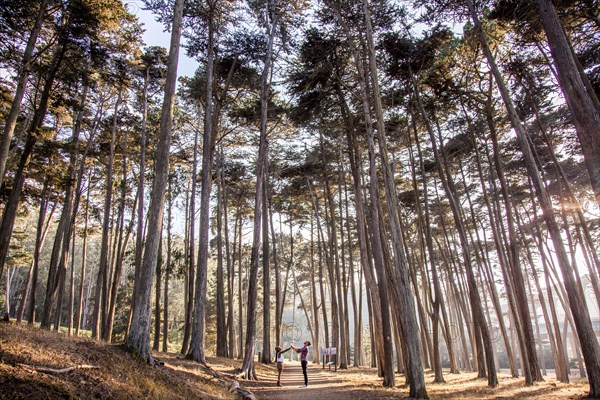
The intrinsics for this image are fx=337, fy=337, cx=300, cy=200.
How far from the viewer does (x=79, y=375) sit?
14.4 ft

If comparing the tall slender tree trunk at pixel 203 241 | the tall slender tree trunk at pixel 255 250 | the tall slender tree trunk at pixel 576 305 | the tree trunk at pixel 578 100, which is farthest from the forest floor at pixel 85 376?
the tree trunk at pixel 578 100

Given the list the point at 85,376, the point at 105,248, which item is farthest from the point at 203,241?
the point at 85,376

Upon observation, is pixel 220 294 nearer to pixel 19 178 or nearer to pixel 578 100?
pixel 19 178

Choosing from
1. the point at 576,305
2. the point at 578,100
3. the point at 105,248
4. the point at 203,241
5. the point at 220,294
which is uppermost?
the point at 578,100

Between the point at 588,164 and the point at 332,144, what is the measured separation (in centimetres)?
1333

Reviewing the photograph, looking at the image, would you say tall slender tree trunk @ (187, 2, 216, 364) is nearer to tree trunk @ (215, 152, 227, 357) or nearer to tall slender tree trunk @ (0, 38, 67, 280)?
tree trunk @ (215, 152, 227, 357)

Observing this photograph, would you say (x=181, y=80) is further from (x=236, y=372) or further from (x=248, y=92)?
(x=236, y=372)

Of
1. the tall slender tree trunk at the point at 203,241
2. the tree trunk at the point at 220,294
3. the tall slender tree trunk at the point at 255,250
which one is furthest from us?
the tree trunk at the point at 220,294

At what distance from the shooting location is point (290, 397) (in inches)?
355

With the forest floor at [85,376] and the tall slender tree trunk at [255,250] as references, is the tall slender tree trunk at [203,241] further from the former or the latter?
the forest floor at [85,376]

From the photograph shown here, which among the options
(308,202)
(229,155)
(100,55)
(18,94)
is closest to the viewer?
(18,94)

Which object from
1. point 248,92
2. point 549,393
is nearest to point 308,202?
point 248,92

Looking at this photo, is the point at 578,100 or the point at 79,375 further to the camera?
the point at 578,100

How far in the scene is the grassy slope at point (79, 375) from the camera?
11.7 ft
